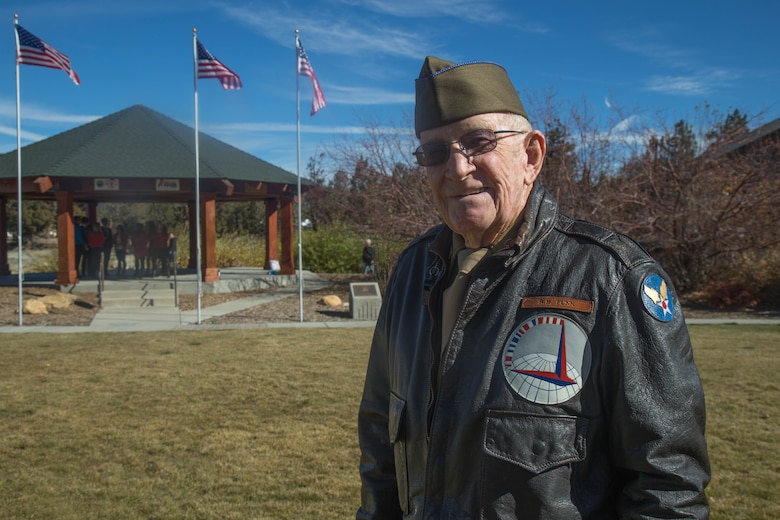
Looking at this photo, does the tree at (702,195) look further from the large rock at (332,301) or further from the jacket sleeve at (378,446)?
the jacket sleeve at (378,446)

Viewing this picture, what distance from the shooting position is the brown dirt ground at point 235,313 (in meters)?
14.8

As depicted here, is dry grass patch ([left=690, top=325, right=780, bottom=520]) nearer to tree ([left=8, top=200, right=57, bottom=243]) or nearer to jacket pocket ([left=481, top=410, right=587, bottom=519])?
jacket pocket ([left=481, top=410, right=587, bottom=519])

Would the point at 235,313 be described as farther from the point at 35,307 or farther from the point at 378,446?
the point at 378,446

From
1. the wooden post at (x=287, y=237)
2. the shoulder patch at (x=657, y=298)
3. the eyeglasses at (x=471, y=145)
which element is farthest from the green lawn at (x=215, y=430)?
the wooden post at (x=287, y=237)

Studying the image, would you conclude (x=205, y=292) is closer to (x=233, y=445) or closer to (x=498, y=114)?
(x=233, y=445)

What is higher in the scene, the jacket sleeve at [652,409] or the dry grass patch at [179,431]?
the jacket sleeve at [652,409]

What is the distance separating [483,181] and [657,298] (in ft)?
1.77

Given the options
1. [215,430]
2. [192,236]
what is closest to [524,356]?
[215,430]

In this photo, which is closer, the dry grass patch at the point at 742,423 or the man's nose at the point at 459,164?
the man's nose at the point at 459,164

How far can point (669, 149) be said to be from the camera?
17.5 meters

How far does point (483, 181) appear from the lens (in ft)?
6.11

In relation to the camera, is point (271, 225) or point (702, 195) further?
point (271, 225)

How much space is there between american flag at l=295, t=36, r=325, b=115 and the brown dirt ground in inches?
177

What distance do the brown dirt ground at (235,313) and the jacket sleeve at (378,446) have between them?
12630mm
